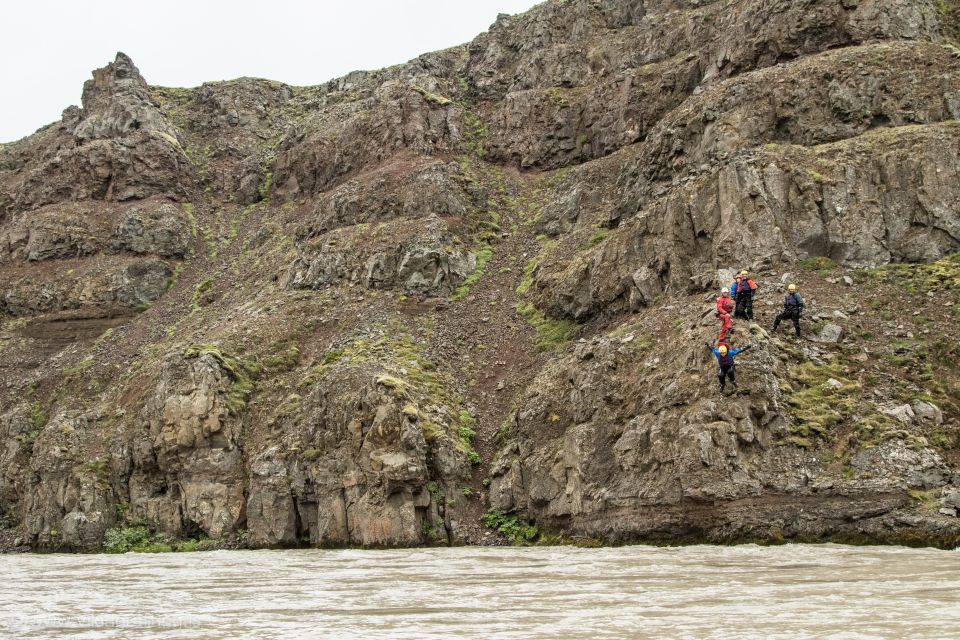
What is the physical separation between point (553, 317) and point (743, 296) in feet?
43.6

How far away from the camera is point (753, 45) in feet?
142

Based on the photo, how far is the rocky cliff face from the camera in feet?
72.8

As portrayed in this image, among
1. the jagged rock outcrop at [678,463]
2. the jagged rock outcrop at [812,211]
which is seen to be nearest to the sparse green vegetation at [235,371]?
the jagged rock outcrop at [678,463]

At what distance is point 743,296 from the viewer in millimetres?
25422

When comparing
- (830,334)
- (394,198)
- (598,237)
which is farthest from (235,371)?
(830,334)

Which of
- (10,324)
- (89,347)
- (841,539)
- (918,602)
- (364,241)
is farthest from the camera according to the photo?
(10,324)

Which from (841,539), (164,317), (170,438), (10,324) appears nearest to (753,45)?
(841,539)

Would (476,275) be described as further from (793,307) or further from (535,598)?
(535,598)

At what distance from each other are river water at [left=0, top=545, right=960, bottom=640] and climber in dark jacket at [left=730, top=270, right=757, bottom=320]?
8.74 m

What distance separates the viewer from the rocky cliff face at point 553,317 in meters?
22.2

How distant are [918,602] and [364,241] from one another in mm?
39308

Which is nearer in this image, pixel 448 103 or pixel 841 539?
pixel 841 539

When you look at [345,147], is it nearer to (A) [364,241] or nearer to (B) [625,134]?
(A) [364,241]

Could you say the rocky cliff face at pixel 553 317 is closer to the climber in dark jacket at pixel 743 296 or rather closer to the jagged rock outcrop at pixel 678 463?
the jagged rock outcrop at pixel 678 463
